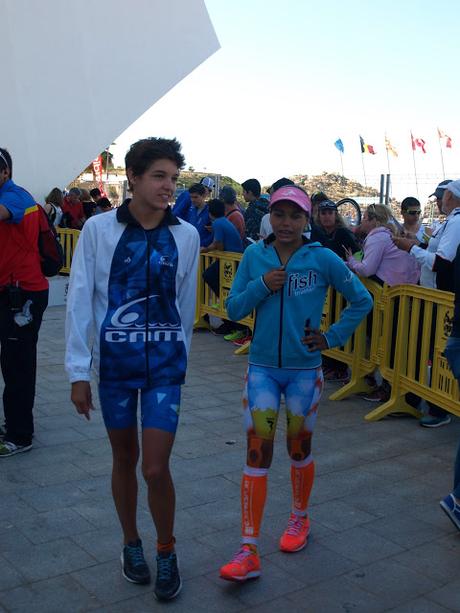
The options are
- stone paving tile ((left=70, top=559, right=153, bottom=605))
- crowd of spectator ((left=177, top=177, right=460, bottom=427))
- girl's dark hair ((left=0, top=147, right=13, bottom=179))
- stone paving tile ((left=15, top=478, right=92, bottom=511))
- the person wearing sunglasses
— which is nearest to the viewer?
stone paving tile ((left=70, top=559, right=153, bottom=605))

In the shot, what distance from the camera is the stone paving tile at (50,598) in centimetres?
329

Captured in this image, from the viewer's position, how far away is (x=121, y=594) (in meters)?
3.42

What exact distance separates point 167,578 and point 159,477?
466 millimetres

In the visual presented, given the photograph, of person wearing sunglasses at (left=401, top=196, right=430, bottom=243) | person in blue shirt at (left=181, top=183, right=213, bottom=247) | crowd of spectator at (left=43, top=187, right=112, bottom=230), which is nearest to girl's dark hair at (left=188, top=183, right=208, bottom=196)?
person in blue shirt at (left=181, top=183, right=213, bottom=247)

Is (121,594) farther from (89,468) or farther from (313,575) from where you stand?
(89,468)

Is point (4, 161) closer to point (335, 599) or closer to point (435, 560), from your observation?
point (335, 599)

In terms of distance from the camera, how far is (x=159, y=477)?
3.30 meters

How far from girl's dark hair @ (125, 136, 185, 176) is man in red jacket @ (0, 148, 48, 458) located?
183cm

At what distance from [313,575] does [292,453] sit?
0.59 meters

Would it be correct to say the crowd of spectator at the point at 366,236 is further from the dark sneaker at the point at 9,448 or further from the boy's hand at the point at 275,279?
the dark sneaker at the point at 9,448

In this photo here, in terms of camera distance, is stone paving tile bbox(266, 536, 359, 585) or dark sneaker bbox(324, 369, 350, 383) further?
dark sneaker bbox(324, 369, 350, 383)

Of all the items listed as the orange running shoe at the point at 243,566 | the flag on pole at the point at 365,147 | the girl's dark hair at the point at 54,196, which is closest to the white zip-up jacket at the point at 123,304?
the orange running shoe at the point at 243,566

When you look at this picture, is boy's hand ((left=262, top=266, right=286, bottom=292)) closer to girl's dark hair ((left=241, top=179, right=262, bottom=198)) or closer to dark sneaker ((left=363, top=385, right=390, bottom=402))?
dark sneaker ((left=363, top=385, right=390, bottom=402))

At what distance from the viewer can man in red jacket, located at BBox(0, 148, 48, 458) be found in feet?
16.5
